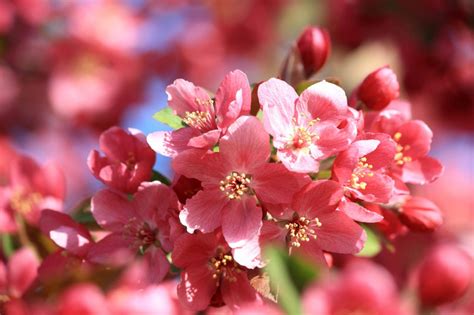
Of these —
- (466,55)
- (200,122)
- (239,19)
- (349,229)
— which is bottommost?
(239,19)

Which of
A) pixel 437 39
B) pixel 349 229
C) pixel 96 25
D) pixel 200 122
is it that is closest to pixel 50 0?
pixel 96 25

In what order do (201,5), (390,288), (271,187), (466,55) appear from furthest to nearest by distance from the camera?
(201,5) → (466,55) → (271,187) → (390,288)

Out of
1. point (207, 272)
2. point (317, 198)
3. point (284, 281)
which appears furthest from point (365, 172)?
point (284, 281)

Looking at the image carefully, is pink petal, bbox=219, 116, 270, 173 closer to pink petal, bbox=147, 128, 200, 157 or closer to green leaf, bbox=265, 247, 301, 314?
pink petal, bbox=147, 128, 200, 157

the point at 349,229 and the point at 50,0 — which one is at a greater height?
the point at 349,229

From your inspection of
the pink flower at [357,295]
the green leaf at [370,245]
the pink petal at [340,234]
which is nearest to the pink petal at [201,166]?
the pink petal at [340,234]

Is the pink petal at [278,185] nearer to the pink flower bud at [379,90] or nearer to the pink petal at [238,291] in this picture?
the pink petal at [238,291]

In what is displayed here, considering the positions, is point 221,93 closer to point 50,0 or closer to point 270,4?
point 50,0
